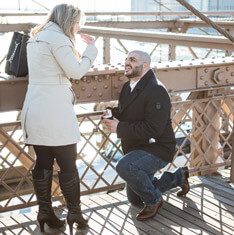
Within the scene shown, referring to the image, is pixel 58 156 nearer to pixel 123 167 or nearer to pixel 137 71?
pixel 123 167

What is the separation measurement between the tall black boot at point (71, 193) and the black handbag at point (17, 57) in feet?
2.56

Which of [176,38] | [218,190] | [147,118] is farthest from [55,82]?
[176,38]

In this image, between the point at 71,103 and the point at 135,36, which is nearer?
the point at 71,103

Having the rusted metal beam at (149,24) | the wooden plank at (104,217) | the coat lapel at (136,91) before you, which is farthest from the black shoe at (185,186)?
the rusted metal beam at (149,24)

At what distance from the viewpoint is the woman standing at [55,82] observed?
3.03m

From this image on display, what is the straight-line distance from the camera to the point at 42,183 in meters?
3.35

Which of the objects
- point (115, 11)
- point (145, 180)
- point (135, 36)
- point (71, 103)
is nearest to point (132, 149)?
point (145, 180)

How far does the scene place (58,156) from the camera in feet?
10.7

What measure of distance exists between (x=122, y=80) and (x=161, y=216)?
3.69ft

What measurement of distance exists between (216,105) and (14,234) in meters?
2.27

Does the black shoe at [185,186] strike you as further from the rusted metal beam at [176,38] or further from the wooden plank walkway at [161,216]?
the rusted metal beam at [176,38]

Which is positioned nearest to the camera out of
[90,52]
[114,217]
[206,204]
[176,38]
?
[90,52]

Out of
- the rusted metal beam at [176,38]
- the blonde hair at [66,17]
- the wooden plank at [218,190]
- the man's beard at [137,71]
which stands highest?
the blonde hair at [66,17]

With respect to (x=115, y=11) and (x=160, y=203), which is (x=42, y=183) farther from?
(x=115, y=11)
